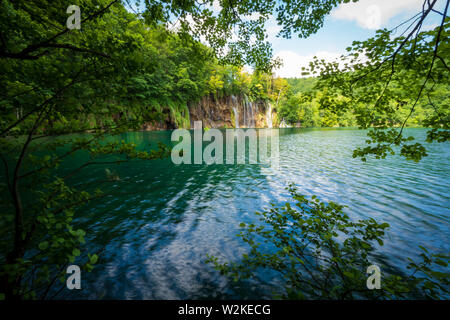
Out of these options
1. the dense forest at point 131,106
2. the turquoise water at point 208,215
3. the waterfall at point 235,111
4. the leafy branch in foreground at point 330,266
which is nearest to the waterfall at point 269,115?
the waterfall at point 235,111

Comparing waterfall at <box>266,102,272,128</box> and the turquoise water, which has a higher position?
waterfall at <box>266,102,272,128</box>

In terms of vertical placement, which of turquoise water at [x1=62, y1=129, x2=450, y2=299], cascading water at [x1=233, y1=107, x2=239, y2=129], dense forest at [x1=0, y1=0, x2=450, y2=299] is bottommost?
turquoise water at [x1=62, y1=129, x2=450, y2=299]

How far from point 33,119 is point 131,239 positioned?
3.89 m

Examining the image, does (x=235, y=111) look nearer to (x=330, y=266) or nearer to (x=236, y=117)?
(x=236, y=117)

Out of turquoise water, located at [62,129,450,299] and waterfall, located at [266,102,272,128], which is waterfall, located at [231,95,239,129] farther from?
turquoise water, located at [62,129,450,299]

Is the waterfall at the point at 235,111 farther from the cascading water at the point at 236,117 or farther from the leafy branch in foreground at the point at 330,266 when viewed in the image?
the leafy branch in foreground at the point at 330,266

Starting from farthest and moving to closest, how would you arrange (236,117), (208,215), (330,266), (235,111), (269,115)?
(269,115), (236,117), (235,111), (208,215), (330,266)

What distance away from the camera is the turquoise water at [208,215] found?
3865 millimetres

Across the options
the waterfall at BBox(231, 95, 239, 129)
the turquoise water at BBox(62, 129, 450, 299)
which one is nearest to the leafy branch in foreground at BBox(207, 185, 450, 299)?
the turquoise water at BBox(62, 129, 450, 299)

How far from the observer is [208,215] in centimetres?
679

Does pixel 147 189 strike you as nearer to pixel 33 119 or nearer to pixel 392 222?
pixel 33 119

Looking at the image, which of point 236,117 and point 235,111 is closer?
point 235,111

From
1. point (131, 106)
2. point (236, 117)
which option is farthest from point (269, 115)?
point (131, 106)

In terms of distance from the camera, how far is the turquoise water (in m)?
3.86
